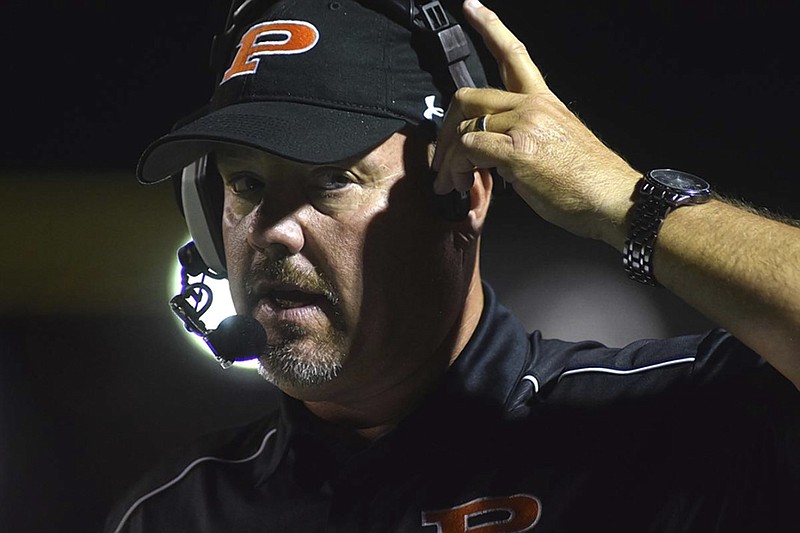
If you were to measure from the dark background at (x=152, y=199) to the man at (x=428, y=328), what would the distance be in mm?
659

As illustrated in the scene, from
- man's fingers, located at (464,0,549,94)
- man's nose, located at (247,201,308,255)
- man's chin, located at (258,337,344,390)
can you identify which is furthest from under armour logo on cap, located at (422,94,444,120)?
man's chin, located at (258,337,344,390)

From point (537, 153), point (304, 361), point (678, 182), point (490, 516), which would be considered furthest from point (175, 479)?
point (678, 182)

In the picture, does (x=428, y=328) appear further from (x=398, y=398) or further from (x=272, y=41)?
(x=272, y=41)

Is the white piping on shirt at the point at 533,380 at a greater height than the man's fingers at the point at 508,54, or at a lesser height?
lesser

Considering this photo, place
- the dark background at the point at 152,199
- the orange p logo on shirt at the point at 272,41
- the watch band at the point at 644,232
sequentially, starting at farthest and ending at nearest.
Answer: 1. the dark background at the point at 152,199
2. the orange p logo on shirt at the point at 272,41
3. the watch band at the point at 644,232

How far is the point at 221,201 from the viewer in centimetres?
169

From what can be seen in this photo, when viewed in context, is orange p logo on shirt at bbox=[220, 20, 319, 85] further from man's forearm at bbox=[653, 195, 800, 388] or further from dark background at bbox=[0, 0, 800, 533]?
dark background at bbox=[0, 0, 800, 533]

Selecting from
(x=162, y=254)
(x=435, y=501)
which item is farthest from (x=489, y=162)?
(x=162, y=254)

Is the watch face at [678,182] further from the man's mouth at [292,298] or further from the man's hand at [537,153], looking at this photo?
the man's mouth at [292,298]

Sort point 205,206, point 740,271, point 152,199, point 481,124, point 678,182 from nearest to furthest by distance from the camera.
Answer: point 740,271, point 678,182, point 481,124, point 205,206, point 152,199

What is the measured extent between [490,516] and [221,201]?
2.00 ft

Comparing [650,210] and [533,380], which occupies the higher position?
[650,210]

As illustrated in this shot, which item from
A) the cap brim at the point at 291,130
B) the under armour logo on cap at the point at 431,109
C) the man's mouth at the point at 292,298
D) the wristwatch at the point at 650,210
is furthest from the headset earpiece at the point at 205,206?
the wristwatch at the point at 650,210

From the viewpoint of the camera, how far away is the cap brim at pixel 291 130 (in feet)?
4.65
